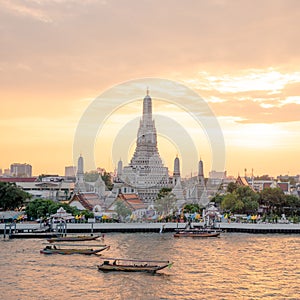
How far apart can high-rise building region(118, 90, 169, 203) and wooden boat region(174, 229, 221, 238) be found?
1159 inches

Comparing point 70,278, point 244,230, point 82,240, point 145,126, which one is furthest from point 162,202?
point 70,278

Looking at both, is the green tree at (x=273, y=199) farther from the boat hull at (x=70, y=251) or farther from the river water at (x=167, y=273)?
the boat hull at (x=70, y=251)

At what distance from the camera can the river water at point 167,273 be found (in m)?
26.1

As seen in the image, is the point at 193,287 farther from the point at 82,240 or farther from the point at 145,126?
the point at 145,126

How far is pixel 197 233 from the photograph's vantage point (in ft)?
156

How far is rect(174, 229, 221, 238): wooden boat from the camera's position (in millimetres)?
47031

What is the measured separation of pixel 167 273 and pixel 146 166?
179 feet

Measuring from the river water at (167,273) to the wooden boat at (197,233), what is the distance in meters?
4.04

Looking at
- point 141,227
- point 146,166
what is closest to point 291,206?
point 141,227

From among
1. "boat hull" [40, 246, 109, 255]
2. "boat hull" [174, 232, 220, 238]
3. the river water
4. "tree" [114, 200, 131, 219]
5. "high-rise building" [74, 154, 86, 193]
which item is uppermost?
"high-rise building" [74, 154, 86, 193]

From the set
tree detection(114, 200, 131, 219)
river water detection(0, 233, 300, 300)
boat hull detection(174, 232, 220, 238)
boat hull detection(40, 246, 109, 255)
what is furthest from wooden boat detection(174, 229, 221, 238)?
tree detection(114, 200, 131, 219)

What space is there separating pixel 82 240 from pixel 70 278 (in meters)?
14.2

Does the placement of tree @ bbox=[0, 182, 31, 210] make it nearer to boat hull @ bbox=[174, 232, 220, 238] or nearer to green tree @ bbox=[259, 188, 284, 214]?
boat hull @ bbox=[174, 232, 220, 238]

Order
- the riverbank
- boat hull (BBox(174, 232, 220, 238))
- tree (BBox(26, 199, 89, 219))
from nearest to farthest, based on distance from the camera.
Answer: boat hull (BBox(174, 232, 220, 238)) → the riverbank → tree (BBox(26, 199, 89, 219))
